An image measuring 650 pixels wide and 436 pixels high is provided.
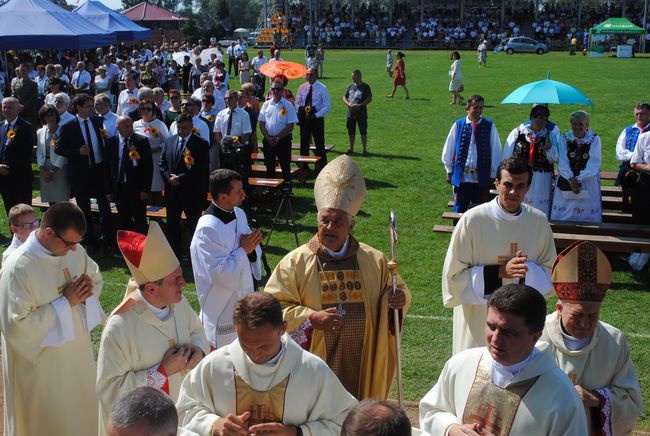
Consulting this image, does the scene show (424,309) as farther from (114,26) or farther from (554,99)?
(114,26)

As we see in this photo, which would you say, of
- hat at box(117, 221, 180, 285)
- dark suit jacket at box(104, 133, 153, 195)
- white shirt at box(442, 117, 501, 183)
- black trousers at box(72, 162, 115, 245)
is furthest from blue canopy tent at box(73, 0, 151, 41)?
hat at box(117, 221, 180, 285)

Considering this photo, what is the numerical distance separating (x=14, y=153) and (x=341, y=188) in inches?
311

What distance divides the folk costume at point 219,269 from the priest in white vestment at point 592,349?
309 centimetres

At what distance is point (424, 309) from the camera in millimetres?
9062

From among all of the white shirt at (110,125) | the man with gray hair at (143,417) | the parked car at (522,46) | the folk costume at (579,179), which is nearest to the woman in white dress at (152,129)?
the white shirt at (110,125)

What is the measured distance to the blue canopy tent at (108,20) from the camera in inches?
1052

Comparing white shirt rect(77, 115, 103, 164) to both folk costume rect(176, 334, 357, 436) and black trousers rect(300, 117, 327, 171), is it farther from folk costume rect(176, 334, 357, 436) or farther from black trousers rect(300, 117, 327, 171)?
folk costume rect(176, 334, 357, 436)

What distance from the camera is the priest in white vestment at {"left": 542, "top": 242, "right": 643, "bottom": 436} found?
425 cm

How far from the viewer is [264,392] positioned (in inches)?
158

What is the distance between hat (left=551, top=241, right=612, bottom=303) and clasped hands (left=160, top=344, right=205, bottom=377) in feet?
7.27

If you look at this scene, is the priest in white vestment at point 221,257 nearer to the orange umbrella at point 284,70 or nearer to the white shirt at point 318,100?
the white shirt at point 318,100

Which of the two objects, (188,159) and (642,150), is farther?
(642,150)

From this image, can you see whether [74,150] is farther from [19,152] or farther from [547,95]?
[547,95]

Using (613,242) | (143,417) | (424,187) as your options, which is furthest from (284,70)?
(143,417)
